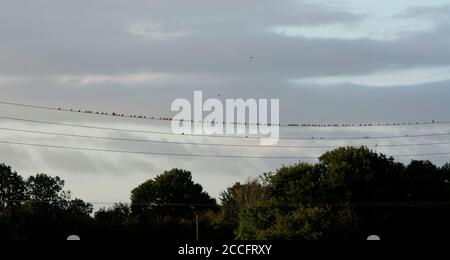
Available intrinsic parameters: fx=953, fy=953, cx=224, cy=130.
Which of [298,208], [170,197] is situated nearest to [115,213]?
[170,197]

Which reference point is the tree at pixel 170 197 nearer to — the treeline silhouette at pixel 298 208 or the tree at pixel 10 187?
the treeline silhouette at pixel 298 208

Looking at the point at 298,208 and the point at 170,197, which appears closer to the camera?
the point at 298,208

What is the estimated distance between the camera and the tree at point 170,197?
187500 millimetres

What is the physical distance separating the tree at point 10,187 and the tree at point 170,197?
31030 mm

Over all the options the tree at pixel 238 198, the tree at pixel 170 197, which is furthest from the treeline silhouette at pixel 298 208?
the tree at pixel 170 197

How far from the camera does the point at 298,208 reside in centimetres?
13962

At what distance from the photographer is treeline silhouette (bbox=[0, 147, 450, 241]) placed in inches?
5384

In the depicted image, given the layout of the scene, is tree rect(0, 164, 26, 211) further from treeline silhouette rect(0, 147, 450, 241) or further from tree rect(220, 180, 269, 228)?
tree rect(220, 180, 269, 228)

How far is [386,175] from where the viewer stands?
156375 mm

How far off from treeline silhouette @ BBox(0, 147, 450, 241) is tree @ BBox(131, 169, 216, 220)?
11.1 m

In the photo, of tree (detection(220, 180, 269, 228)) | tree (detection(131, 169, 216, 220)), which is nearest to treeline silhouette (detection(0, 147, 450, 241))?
tree (detection(220, 180, 269, 228))

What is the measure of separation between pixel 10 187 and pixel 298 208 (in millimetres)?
51742

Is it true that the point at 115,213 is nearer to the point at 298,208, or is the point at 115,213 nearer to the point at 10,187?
the point at 10,187

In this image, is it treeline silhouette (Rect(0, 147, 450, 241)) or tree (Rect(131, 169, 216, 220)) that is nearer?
treeline silhouette (Rect(0, 147, 450, 241))
